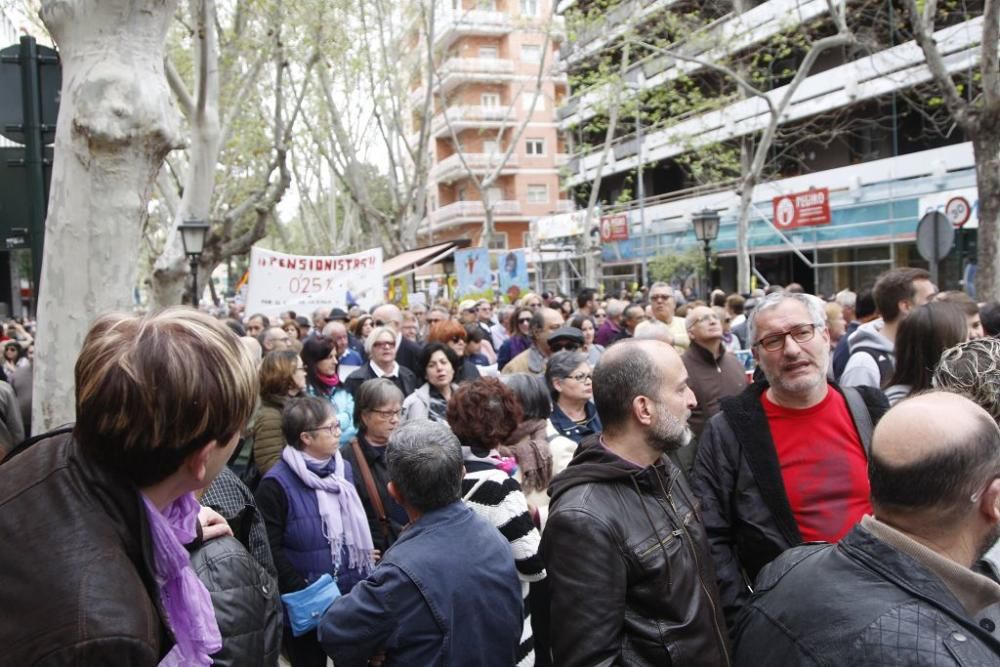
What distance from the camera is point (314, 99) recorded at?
91.4 ft

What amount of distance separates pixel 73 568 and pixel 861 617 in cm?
144

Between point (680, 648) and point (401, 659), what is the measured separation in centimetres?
92

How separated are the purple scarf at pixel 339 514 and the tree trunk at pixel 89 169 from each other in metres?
1.04

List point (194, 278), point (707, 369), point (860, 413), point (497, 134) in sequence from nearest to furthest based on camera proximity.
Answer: point (860, 413), point (707, 369), point (194, 278), point (497, 134)

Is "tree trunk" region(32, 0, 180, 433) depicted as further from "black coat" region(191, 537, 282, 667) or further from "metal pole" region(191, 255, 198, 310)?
"metal pole" region(191, 255, 198, 310)

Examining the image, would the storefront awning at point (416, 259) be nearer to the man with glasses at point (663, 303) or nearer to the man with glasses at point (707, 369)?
the man with glasses at point (663, 303)

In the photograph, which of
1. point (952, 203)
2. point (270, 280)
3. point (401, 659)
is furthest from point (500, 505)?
point (952, 203)

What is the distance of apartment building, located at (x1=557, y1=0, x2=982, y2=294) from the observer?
1994cm

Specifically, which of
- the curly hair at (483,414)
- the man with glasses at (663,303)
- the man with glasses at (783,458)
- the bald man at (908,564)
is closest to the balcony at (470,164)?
the man with glasses at (663,303)

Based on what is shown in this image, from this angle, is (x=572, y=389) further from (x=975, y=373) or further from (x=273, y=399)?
(x=975, y=373)

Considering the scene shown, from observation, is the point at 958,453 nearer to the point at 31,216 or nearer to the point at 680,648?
the point at 680,648

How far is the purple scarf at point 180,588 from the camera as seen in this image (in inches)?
61.1

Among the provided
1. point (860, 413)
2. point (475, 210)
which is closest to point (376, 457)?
point (860, 413)

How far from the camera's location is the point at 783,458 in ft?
10.0
